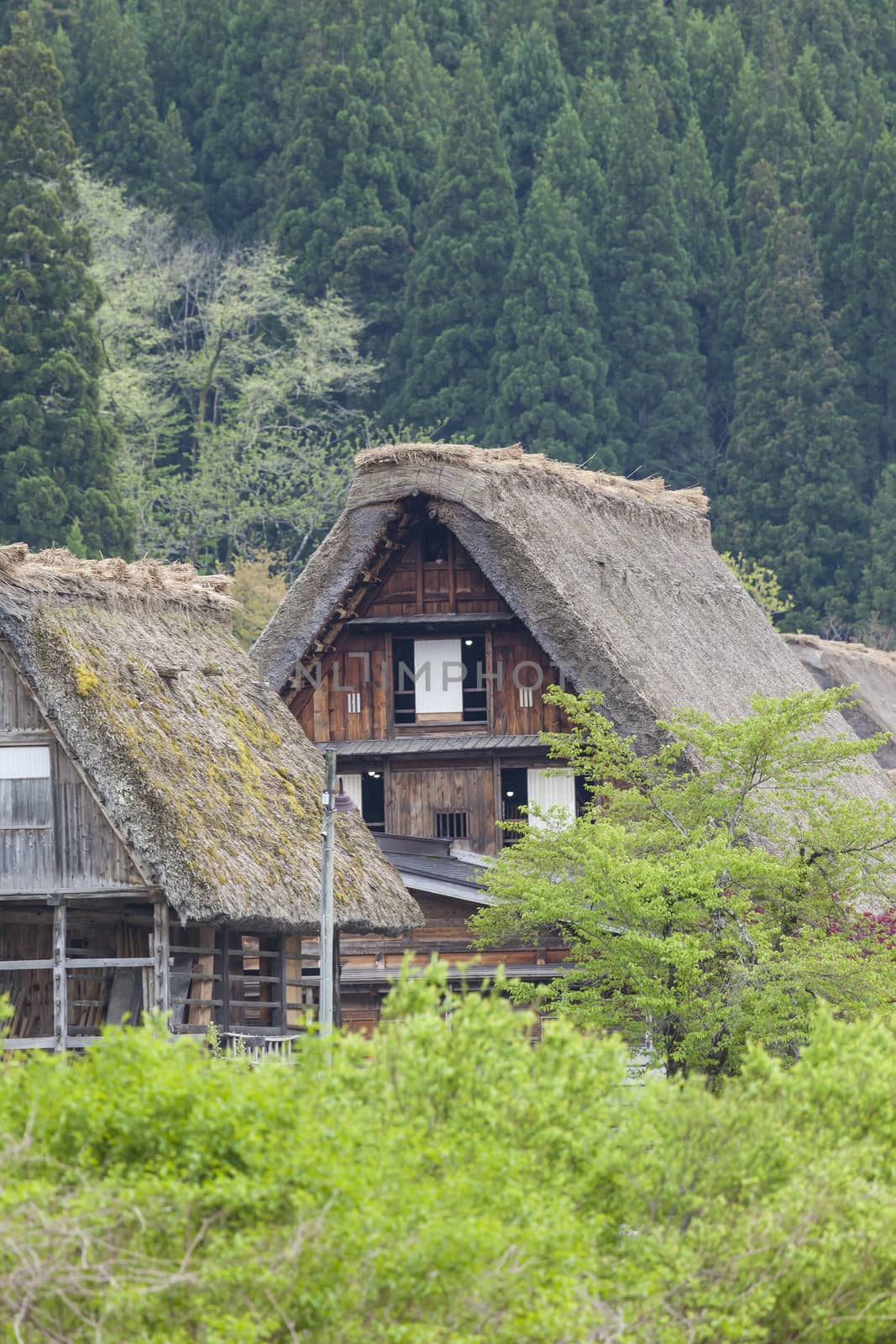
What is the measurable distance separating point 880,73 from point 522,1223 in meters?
70.3

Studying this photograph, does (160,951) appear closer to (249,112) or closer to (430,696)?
(430,696)

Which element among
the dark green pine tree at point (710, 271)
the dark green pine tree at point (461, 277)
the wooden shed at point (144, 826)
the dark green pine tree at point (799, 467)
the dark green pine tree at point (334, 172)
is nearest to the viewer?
the wooden shed at point (144, 826)

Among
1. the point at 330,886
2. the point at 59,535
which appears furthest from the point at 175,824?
the point at 59,535

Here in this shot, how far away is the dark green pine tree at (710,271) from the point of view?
217 ft

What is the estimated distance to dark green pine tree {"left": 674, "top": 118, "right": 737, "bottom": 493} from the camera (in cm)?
6612

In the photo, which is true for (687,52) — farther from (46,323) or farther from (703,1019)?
(703,1019)

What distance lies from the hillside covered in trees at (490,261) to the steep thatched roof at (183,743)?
2828 centimetres

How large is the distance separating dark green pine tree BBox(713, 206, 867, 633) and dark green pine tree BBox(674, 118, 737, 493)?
10.3 feet

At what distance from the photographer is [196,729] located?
1017 inches

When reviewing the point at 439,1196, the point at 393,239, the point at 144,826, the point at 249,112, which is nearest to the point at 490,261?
the point at 393,239

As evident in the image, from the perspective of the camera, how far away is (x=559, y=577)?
31594 mm

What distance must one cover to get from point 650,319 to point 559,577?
3398 centimetres

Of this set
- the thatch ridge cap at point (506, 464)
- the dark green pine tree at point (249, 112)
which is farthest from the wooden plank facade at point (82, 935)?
the dark green pine tree at point (249, 112)

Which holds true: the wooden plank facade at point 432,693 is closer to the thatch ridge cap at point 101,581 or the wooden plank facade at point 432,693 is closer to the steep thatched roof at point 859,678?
the thatch ridge cap at point 101,581
